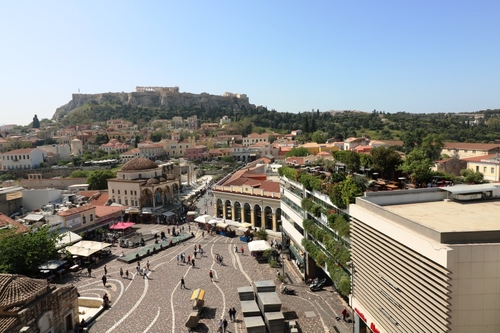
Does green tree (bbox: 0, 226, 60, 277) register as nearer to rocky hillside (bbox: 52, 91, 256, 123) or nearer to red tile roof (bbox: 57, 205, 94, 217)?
red tile roof (bbox: 57, 205, 94, 217)

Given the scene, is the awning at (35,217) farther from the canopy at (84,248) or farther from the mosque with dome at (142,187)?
the mosque with dome at (142,187)

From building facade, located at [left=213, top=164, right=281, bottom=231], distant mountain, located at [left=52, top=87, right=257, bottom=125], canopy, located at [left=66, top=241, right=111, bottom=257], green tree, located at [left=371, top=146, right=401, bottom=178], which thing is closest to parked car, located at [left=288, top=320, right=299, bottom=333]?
green tree, located at [left=371, top=146, right=401, bottom=178]

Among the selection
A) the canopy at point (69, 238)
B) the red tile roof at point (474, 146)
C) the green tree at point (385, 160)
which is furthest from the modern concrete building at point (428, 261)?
the red tile roof at point (474, 146)

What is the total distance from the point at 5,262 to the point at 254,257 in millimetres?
16727

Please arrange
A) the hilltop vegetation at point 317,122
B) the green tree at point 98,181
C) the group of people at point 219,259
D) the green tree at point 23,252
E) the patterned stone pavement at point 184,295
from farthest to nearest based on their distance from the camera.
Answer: the hilltop vegetation at point 317,122, the green tree at point 98,181, the group of people at point 219,259, the green tree at point 23,252, the patterned stone pavement at point 184,295

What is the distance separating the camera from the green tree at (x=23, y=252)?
2322cm

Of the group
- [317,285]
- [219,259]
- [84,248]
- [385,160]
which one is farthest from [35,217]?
[385,160]

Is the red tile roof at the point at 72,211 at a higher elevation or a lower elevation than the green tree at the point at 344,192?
lower

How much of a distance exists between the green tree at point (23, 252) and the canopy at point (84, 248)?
227 cm

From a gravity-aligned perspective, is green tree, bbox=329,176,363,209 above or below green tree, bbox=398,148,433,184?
below

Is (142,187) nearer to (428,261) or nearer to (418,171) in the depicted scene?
(418,171)

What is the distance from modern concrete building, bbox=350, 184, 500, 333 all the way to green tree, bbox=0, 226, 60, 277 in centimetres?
1988

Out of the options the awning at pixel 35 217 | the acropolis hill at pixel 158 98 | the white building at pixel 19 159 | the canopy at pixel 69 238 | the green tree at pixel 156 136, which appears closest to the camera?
the canopy at pixel 69 238

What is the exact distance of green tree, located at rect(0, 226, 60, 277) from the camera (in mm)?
23219
